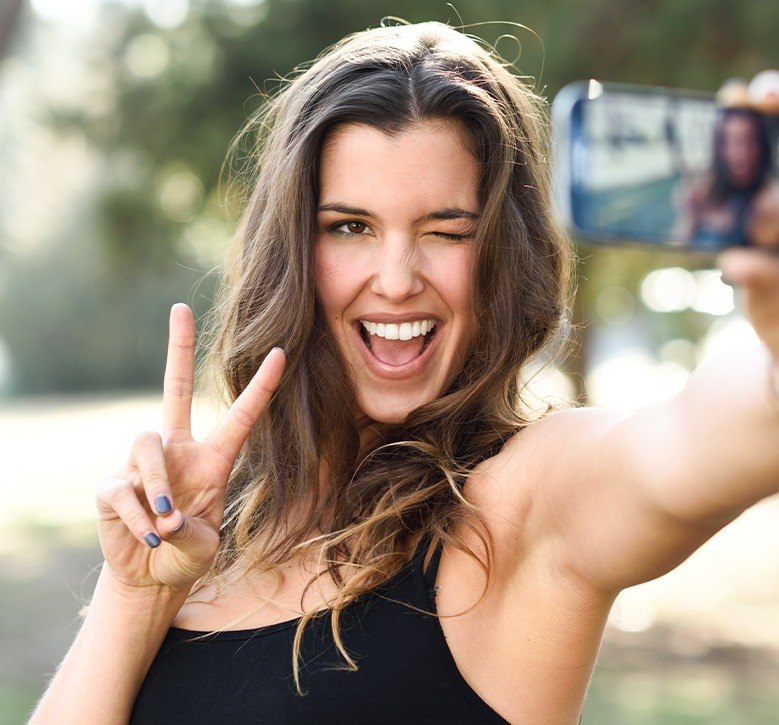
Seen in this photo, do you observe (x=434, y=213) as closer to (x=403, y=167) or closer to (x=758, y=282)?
(x=403, y=167)

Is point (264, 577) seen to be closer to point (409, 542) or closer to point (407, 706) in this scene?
point (409, 542)

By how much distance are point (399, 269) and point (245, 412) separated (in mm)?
372

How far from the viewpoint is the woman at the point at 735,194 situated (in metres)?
0.91

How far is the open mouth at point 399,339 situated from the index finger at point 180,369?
36 cm

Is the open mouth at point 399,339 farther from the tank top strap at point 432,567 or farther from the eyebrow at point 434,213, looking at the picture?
the tank top strap at point 432,567

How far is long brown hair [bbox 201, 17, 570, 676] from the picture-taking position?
79.5 inches

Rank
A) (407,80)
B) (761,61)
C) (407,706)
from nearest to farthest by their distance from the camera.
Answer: (407,706) < (407,80) < (761,61)

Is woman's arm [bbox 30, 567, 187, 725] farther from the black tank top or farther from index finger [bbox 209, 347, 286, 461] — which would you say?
index finger [bbox 209, 347, 286, 461]

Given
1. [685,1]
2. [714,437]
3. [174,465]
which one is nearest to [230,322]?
[174,465]

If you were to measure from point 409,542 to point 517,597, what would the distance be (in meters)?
0.21

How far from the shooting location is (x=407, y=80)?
82.4 inches

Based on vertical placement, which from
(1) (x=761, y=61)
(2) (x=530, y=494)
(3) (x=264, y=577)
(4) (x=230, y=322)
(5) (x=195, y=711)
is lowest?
(5) (x=195, y=711)

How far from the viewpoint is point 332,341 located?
2188mm

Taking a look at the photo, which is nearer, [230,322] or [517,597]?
[517,597]
